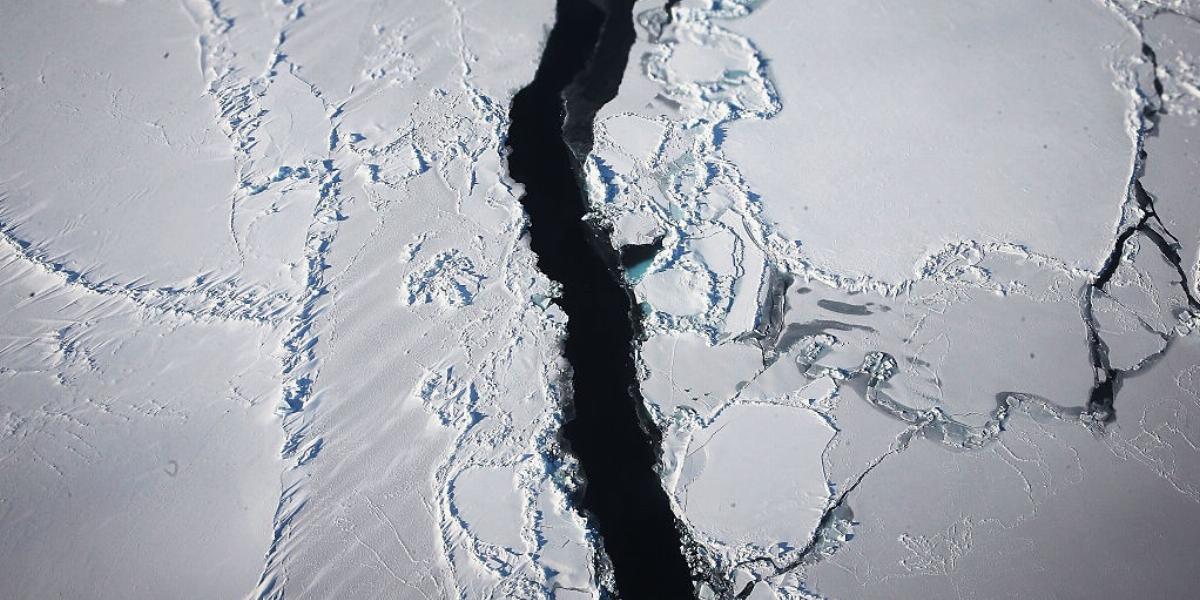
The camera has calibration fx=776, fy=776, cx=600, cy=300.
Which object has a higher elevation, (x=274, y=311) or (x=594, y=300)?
(x=274, y=311)

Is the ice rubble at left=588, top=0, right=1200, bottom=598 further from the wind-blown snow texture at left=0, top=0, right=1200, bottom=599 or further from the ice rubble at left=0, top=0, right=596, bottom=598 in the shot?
the ice rubble at left=0, top=0, right=596, bottom=598

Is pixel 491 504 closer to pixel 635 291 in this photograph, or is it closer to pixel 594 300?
pixel 594 300

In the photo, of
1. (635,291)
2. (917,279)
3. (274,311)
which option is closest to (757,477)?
(635,291)

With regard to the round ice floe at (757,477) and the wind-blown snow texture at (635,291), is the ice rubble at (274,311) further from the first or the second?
the round ice floe at (757,477)

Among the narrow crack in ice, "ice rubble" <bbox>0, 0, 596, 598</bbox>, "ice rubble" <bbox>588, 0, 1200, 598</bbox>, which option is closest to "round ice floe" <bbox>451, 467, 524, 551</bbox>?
"ice rubble" <bbox>0, 0, 596, 598</bbox>

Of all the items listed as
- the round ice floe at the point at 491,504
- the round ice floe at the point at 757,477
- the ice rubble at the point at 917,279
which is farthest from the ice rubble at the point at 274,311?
the ice rubble at the point at 917,279
